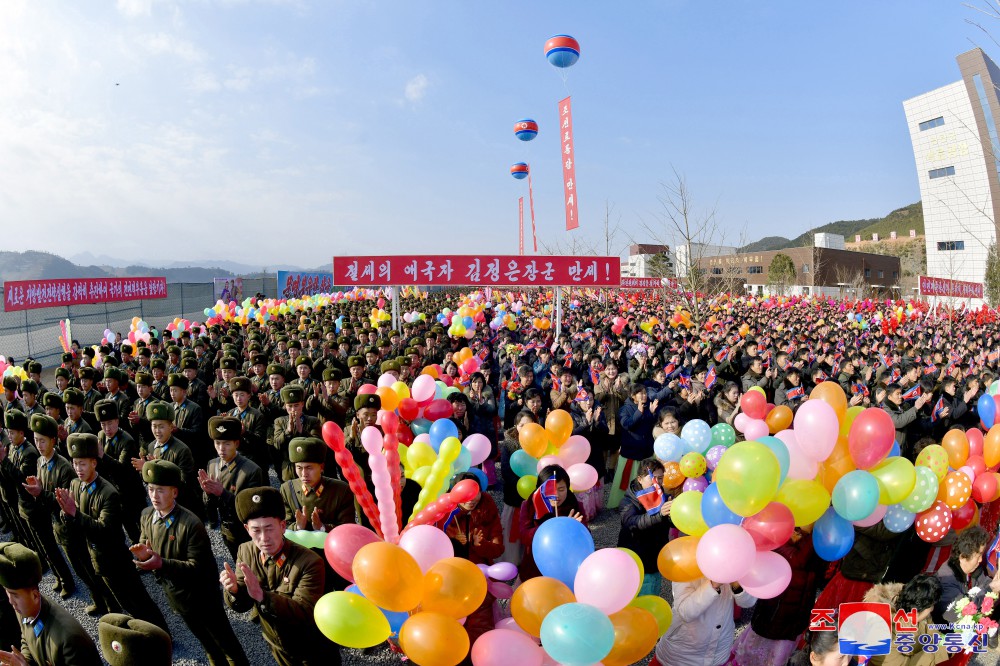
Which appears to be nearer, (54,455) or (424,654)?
(424,654)

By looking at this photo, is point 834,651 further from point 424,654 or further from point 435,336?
point 435,336

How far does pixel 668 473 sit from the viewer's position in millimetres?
3600

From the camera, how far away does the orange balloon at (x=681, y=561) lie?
8.95ft

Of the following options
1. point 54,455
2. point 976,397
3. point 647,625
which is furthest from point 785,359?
point 54,455

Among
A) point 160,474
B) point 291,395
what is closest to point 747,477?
point 160,474

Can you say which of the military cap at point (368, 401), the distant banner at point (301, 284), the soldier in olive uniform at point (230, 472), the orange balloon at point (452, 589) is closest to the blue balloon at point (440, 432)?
the military cap at point (368, 401)

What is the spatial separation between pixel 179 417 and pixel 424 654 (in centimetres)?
480

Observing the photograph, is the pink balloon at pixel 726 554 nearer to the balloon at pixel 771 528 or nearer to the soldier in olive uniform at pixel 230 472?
the balloon at pixel 771 528

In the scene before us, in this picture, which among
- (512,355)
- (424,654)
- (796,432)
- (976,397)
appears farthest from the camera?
(512,355)

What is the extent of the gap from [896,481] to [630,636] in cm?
201

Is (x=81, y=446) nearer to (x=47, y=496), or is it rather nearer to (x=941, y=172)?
(x=47, y=496)

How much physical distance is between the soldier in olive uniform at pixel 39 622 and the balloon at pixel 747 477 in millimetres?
2947

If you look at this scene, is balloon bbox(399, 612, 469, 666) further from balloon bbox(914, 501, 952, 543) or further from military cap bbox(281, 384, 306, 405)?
military cap bbox(281, 384, 306, 405)

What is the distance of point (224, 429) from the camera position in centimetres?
410
